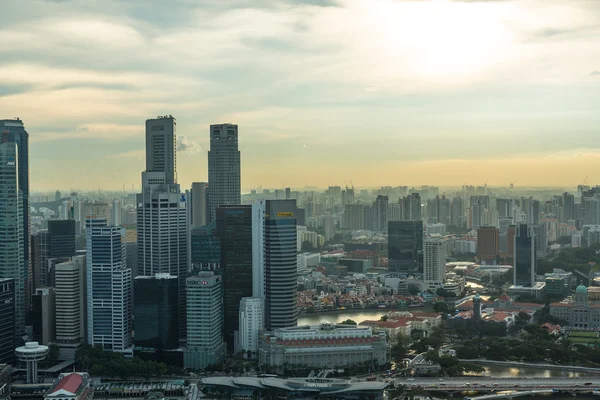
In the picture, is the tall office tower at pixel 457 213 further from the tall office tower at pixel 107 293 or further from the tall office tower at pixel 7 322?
the tall office tower at pixel 7 322

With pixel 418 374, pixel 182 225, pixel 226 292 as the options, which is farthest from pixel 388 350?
pixel 182 225

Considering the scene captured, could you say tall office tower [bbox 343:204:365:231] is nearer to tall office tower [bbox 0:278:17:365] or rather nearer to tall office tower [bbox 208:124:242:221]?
tall office tower [bbox 208:124:242:221]

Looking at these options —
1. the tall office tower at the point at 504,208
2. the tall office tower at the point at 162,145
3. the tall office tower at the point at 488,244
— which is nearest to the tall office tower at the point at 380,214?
the tall office tower at the point at 504,208

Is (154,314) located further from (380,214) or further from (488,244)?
(380,214)

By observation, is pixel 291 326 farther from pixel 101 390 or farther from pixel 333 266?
pixel 333 266

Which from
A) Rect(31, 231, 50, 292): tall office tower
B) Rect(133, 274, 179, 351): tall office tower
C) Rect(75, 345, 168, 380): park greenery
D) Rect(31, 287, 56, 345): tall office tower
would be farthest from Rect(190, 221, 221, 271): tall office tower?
Rect(31, 231, 50, 292): tall office tower

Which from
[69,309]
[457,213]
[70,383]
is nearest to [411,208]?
[457,213]
